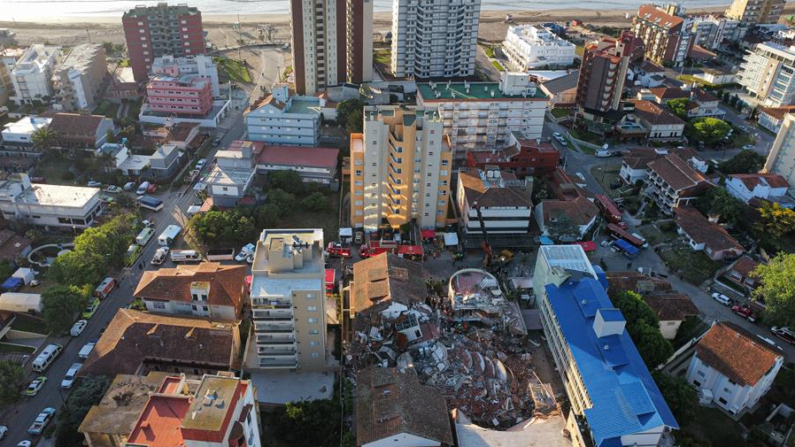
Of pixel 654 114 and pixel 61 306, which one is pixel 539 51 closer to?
pixel 654 114

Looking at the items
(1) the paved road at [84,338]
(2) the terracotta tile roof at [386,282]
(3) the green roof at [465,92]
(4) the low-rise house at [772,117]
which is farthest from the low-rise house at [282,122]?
(4) the low-rise house at [772,117]

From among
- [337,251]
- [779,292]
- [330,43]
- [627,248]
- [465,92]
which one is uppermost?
[330,43]

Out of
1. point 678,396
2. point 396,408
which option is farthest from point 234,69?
point 678,396

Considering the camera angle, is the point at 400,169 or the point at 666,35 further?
the point at 666,35

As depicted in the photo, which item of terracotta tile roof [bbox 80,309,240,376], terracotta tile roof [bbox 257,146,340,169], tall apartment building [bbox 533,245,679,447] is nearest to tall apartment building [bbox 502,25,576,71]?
terracotta tile roof [bbox 257,146,340,169]

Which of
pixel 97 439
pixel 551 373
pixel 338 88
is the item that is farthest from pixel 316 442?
pixel 338 88

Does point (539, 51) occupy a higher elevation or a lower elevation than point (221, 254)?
higher

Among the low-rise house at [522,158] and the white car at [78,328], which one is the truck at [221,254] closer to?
the white car at [78,328]

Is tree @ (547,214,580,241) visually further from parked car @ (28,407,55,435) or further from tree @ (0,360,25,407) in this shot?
tree @ (0,360,25,407)
